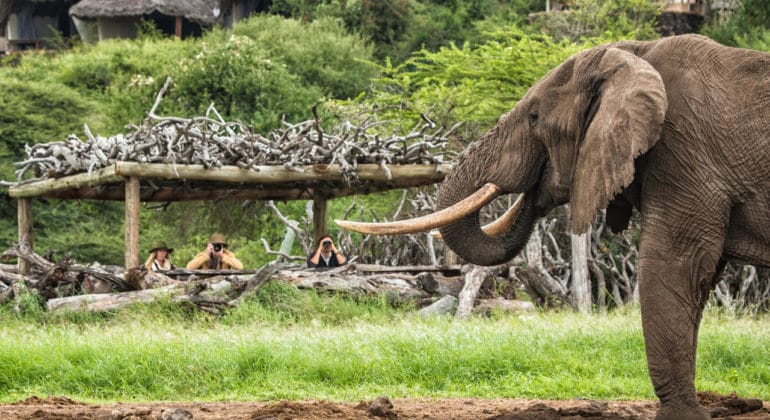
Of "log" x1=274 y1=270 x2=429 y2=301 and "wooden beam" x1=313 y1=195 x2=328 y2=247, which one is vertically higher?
"wooden beam" x1=313 y1=195 x2=328 y2=247

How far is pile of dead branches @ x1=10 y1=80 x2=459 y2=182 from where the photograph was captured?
1366 cm

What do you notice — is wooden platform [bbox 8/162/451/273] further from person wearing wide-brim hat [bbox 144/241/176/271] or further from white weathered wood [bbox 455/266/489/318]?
white weathered wood [bbox 455/266/489/318]

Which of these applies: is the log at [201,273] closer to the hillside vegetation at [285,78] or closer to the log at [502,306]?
the hillside vegetation at [285,78]

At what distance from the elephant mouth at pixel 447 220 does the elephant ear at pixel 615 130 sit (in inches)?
27.3

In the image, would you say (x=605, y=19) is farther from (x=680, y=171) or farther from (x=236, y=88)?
(x=680, y=171)

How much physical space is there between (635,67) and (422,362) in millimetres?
3624

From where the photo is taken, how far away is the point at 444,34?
3394 cm

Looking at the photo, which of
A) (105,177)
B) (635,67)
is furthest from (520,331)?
(105,177)

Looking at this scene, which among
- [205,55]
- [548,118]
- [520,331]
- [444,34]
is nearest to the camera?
[548,118]

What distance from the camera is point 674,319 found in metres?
5.76

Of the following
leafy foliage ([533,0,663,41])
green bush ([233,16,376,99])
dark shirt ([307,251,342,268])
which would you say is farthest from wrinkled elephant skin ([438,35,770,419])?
green bush ([233,16,376,99])

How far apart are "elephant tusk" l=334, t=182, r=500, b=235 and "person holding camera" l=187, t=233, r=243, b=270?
8.73 m

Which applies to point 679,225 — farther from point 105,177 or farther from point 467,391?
point 105,177

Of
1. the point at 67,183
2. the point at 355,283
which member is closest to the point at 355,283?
the point at 355,283
